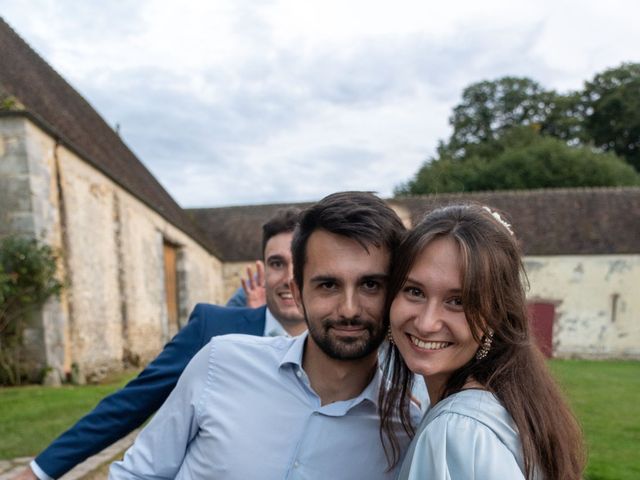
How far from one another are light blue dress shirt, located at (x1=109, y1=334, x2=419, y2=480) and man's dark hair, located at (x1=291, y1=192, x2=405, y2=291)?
1.08 ft

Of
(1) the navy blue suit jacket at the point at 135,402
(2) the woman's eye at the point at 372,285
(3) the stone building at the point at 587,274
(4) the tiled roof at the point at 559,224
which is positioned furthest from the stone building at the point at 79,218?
(3) the stone building at the point at 587,274

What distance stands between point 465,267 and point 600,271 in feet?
65.6

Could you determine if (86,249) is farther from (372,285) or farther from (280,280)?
(372,285)

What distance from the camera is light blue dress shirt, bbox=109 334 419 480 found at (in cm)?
152

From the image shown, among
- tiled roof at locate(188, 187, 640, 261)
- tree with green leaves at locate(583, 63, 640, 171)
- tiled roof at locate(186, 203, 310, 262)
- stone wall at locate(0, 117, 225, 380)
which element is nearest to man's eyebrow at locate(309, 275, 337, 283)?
stone wall at locate(0, 117, 225, 380)

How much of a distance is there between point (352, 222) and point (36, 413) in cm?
593

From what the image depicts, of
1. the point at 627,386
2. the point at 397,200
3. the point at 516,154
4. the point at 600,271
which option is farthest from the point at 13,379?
the point at 516,154

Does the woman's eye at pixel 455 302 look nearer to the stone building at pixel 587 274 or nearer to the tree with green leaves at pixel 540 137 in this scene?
the stone building at pixel 587 274

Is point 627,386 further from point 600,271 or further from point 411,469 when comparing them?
point 411,469

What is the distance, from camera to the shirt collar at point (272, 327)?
2.74 m

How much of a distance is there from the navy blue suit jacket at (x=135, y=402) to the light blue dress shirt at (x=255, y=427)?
1.48ft

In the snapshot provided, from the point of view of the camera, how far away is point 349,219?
1677 millimetres

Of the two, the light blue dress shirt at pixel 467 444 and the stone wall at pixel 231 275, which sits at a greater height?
the light blue dress shirt at pixel 467 444

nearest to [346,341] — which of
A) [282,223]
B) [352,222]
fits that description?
[352,222]
